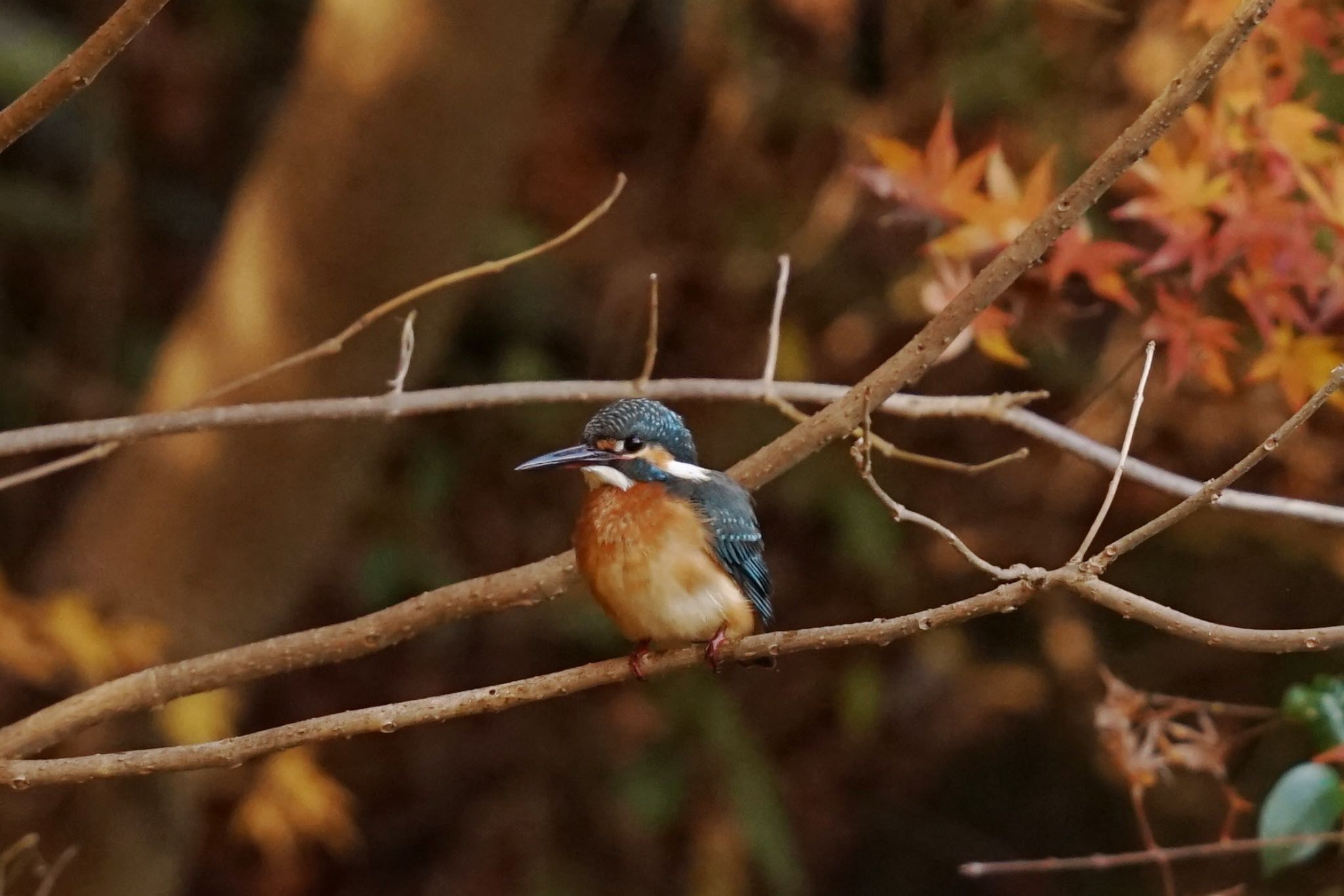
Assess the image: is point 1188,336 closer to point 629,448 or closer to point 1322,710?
point 1322,710

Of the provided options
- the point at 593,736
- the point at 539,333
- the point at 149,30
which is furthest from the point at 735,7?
the point at 593,736

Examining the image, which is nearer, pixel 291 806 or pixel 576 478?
pixel 291 806

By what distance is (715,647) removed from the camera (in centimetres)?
170

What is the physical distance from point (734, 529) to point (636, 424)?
0.19 meters

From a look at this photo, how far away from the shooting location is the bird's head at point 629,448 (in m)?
1.89

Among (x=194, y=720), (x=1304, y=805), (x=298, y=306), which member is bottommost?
(x=1304, y=805)

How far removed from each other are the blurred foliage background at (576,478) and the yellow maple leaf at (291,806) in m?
0.02

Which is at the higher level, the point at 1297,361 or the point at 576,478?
the point at 576,478

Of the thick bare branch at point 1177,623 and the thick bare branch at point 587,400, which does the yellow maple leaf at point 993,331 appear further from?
the thick bare branch at point 1177,623

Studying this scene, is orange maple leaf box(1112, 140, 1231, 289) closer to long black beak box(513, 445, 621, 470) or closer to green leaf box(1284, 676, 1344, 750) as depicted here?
green leaf box(1284, 676, 1344, 750)

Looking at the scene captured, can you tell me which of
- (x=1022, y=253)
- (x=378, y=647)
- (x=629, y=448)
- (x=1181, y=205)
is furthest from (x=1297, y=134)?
(x=378, y=647)

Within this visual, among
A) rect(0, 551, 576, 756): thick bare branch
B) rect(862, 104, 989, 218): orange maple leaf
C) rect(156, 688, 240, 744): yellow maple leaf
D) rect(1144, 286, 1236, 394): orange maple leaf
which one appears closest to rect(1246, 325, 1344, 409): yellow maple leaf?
rect(1144, 286, 1236, 394): orange maple leaf

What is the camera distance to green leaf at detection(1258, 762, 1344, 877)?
6.48ft

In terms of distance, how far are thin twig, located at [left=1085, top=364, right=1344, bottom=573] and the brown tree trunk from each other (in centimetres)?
202
